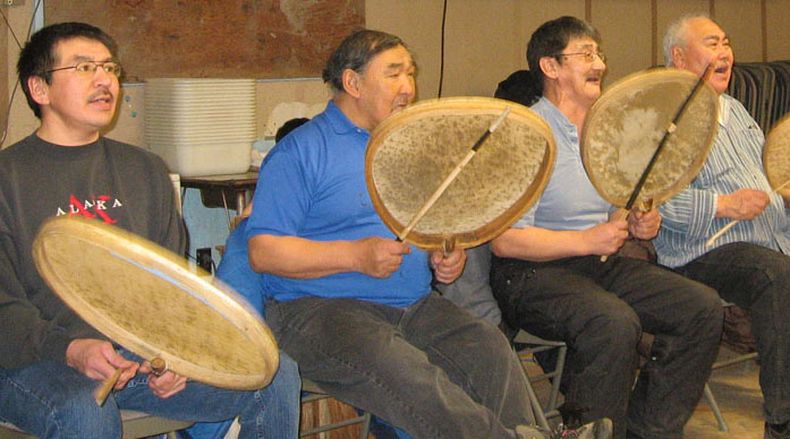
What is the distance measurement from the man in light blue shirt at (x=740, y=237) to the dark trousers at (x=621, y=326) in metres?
0.18

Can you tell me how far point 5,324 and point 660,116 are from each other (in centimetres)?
149

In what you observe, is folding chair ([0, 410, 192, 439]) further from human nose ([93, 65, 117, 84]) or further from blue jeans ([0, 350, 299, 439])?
human nose ([93, 65, 117, 84])

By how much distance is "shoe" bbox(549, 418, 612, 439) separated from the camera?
229 cm

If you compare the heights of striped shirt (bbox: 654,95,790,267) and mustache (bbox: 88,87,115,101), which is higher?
mustache (bbox: 88,87,115,101)

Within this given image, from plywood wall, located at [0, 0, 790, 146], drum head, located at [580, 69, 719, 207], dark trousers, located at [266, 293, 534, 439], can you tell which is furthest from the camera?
plywood wall, located at [0, 0, 790, 146]

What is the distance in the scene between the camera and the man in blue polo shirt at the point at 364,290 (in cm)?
211

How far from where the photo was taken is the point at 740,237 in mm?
3088

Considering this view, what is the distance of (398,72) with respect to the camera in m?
2.52

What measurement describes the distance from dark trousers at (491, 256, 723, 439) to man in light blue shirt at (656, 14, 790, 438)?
0.61 feet

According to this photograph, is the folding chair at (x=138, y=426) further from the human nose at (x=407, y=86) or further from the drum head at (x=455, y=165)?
the human nose at (x=407, y=86)

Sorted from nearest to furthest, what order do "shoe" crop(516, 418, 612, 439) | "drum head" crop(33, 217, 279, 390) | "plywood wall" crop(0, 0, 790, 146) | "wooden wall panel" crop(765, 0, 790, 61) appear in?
"drum head" crop(33, 217, 279, 390)
"shoe" crop(516, 418, 612, 439)
"plywood wall" crop(0, 0, 790, 146)
"wooden wall panel" crop(765, 0, 790, 61)

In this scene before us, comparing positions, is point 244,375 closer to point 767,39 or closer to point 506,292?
point 506,292

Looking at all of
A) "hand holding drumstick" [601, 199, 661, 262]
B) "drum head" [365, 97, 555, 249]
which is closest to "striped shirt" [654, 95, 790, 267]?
"hand holding drumstick" [601, 199, 661, 262]

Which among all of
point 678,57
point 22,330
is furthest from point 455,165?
point 678,57
